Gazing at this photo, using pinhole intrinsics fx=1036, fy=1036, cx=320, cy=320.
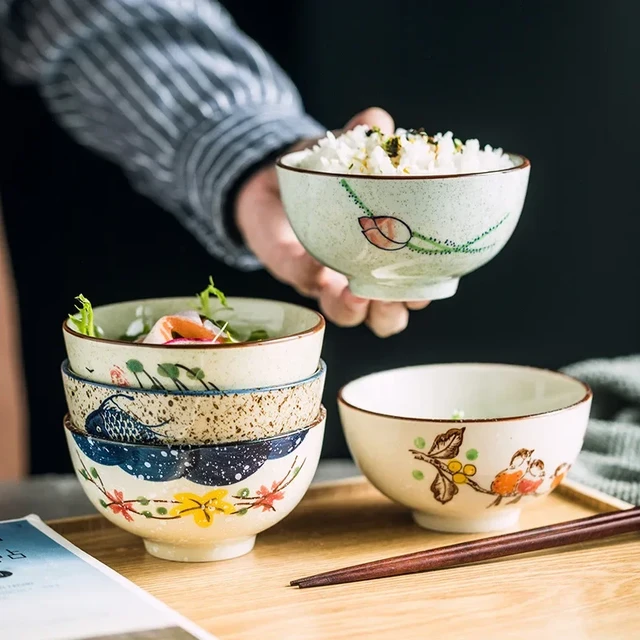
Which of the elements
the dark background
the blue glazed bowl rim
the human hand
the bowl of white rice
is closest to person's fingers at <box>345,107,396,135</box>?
the human hand

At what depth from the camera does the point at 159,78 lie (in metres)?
1.60

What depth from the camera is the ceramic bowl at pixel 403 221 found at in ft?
2.91

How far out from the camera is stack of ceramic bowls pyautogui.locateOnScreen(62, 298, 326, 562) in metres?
0.81

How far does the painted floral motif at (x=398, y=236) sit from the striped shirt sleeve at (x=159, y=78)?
0.62 meters

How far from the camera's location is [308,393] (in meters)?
0.87

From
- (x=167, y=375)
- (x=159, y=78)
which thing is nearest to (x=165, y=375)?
(x=167, y=375)

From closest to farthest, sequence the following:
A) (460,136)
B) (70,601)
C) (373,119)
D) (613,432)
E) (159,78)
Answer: (70,601), (373,119), (613,432), (159,78), (460,136)

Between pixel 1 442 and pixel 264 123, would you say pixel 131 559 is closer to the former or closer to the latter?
pixel 264 123

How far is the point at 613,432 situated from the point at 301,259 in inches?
17.0

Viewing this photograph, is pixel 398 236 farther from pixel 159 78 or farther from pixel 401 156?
pixel 159 78

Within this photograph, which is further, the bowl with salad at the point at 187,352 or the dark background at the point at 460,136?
the dark background at the point at 460,136

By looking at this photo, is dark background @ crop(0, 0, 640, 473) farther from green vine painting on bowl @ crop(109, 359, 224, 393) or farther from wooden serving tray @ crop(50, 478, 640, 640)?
green vine painting on bowl @ crop(109, 359, 224, 393)

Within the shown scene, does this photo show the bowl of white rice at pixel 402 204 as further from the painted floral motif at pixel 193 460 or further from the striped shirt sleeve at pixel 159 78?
the striped shirt sleeve at pixel 159 78

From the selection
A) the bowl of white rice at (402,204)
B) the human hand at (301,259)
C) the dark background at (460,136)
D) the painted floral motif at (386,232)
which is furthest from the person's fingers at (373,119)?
the dark background at (460,136)
